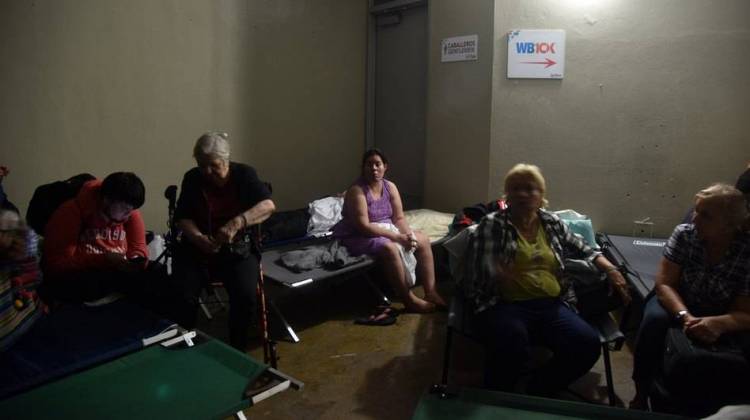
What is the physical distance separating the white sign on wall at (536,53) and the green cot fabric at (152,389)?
3150 millimetres

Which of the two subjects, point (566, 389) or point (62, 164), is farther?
point (62, 164)

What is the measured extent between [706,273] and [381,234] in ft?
6.20

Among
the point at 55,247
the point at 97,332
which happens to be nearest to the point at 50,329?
the point at 97,332

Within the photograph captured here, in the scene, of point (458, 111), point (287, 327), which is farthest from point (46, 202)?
point (458, 111)

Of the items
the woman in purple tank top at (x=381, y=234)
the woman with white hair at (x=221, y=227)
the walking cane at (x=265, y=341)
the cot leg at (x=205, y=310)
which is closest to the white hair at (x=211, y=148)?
the woman with white hair at (x=221, y=227)

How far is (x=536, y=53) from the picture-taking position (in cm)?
402

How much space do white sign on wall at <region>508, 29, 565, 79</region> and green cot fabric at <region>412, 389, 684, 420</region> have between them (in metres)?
2.90

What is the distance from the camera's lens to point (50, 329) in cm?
223

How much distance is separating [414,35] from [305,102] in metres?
1.26

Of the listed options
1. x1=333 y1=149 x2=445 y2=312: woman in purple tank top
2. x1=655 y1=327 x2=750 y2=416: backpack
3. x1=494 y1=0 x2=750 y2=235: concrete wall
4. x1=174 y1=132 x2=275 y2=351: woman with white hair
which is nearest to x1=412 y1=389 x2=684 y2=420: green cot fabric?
x1=655 y1=327 x2=750 y2=416: backpack

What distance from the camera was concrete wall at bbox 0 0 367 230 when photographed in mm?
3193

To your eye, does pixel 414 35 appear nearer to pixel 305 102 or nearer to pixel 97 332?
pixel 305 102

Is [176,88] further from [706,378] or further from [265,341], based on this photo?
[706,378]

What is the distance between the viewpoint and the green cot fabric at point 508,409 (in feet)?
5.71
